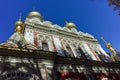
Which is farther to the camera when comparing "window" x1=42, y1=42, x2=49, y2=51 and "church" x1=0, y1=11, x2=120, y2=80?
"window" x1=42, y1=42, x2=49, y2=51

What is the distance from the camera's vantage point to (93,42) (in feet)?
95.3

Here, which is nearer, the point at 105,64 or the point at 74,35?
the point at 105,64

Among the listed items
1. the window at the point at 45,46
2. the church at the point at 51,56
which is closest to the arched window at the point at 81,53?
the church at the point at 51,56

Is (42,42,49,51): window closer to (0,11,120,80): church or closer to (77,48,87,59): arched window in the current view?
(0,11,120,80): church

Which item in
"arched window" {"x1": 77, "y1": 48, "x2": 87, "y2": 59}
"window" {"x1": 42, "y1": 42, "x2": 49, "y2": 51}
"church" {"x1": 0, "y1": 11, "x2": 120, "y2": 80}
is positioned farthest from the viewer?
"arched window" {"x1": 77, "y1": 48, "x2": 87, "y2": 59}

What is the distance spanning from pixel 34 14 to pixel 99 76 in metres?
18.1

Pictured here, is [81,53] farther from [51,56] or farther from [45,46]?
[51,56]

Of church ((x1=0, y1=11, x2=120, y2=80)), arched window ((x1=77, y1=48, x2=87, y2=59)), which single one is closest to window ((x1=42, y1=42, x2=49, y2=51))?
church ((x1=0, y1=11, x2=120, y2=80))

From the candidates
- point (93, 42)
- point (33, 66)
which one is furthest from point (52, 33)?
point (33, 66)

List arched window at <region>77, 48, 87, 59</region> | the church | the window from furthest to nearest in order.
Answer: arched window at <region>77, 48, 87, 59</region> → the window → the church

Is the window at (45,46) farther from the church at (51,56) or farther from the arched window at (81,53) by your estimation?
the arched window at (81,53)

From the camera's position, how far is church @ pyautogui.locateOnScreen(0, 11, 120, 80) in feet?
46.5

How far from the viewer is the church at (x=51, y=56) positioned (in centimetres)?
1416

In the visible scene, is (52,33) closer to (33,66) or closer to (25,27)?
(25,27)
